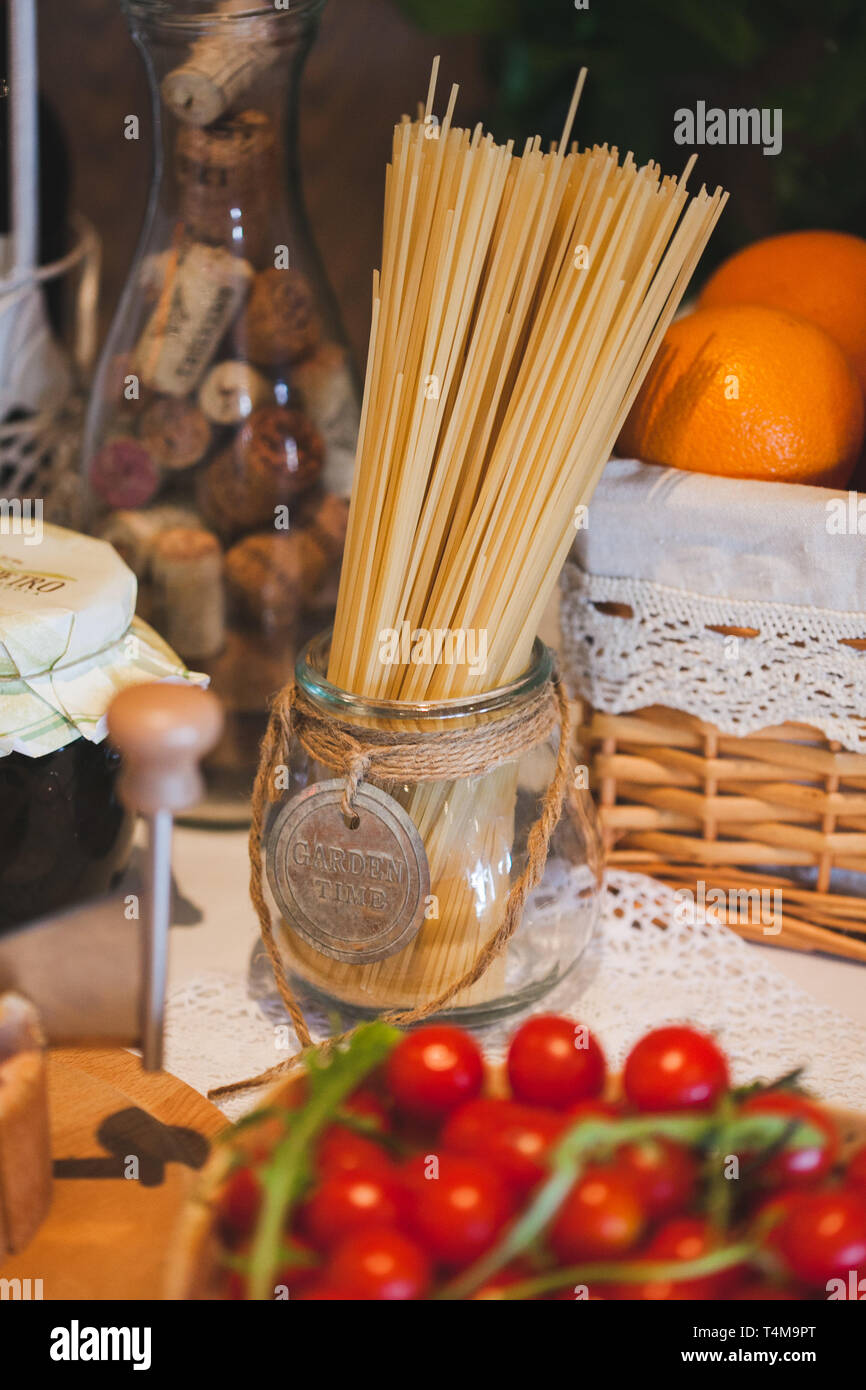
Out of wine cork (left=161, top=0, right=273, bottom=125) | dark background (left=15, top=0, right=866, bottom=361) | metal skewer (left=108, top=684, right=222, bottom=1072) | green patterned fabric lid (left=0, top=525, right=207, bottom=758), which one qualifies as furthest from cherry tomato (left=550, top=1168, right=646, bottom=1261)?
dark background (left=15, top=0, right=866, bottom=361)

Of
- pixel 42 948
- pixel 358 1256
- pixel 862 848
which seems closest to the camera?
pixel 358 1256

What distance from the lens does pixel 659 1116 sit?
11.0 inches

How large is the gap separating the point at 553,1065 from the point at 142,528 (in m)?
0.33

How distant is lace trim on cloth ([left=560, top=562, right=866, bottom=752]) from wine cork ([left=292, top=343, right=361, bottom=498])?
130 mm

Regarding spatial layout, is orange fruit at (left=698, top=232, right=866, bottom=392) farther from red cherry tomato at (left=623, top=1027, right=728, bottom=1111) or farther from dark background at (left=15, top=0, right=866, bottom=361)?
red cherry tomato at (left=623, top=1027, right=728, bottom=1111)

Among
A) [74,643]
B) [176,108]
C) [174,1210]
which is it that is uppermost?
[176,108]

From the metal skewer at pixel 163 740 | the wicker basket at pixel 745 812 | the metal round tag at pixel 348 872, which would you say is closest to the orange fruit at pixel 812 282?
the wicker basket at pixel 745 812

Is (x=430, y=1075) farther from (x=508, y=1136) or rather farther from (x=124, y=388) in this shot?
(x=124, y=388)

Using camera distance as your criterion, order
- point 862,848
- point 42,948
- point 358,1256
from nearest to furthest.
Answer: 1. point 358,1256
2. point 42,948
3. point 862,848

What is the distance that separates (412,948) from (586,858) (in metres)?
0.08

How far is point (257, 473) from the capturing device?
541mm

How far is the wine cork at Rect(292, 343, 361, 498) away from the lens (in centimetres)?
56

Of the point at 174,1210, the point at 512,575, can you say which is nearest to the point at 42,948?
the point at 174,1210
